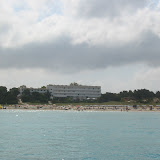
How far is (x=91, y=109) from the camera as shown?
18550cm

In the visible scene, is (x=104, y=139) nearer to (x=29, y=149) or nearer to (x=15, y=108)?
(x=29, y=149)

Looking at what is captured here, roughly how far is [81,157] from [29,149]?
7.07m

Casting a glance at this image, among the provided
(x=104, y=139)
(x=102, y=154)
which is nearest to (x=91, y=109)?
(x=104, y=139)

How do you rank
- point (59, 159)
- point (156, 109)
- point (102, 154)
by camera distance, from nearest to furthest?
point (59, 159)
point (102, 154)
point (156, 109)

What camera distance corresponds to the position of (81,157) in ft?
109

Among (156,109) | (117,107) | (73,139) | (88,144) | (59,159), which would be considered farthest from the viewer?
(117,107)

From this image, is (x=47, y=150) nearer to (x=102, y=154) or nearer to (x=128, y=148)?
(x=102, y=154)

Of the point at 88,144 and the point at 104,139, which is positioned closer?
the point at 88,144

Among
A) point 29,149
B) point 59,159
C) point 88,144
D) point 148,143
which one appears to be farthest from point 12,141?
point 148,143

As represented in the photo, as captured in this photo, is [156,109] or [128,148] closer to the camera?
[128,148]

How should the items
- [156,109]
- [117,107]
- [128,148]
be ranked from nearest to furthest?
[128,148] → [156,109] → [117,107]

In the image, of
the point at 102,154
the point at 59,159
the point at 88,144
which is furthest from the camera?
the point at 88,144

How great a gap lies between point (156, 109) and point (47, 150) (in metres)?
147

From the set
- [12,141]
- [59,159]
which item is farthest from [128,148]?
[12,141]
